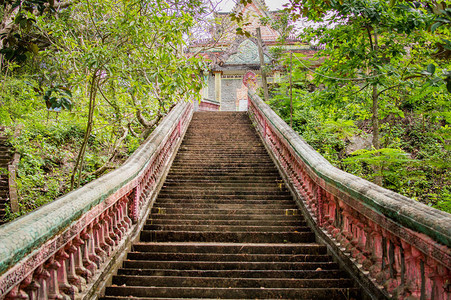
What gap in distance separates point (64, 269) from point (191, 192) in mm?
3567

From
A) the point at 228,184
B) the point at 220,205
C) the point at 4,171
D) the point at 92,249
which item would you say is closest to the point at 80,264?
the point at 92,249

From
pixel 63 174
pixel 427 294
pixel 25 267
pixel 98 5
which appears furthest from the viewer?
pixel 63 174

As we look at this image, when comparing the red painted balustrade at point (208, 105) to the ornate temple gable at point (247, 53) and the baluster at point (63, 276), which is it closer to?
the ornate temple gable at point (247, 53)

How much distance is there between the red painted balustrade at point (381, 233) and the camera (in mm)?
1971

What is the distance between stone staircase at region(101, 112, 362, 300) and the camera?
315cm

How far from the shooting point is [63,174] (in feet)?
31.2

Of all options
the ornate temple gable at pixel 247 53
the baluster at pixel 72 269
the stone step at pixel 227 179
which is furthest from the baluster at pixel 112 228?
the ornate temple gable at pixel 247 53

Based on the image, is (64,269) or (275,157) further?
(275,157)

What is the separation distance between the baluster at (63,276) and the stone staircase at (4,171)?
6110mm

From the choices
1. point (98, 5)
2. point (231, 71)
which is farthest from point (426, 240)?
point (231, 71)

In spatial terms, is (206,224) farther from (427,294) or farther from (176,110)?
(176,110)

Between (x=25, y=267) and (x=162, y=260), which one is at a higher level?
(x=25, y=267)

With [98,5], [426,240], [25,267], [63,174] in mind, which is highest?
[98,5]

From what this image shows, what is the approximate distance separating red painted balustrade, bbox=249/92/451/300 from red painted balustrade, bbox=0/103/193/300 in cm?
224
